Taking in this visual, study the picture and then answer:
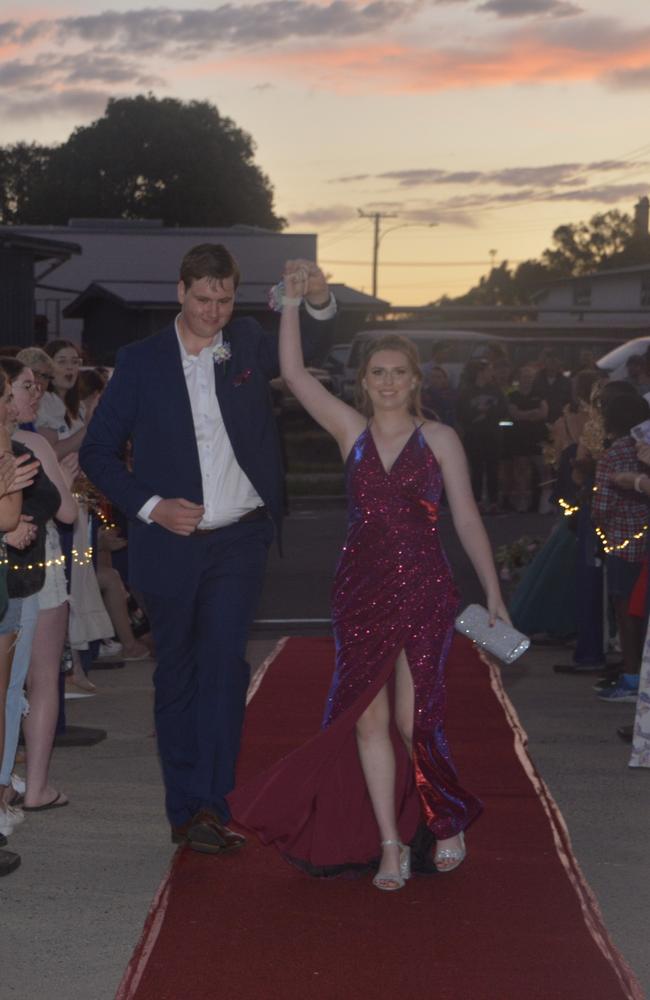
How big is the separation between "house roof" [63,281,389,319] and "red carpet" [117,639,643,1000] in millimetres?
47962

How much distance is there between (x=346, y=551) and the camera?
620 centimetres

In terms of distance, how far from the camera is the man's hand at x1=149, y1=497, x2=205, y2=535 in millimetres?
6176

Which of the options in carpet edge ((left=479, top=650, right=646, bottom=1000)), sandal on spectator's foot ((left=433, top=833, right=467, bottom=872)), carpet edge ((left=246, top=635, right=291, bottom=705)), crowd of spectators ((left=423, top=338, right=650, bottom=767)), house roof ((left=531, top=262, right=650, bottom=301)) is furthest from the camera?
house roof ((left=531, top=262, right=650, bottom=301))

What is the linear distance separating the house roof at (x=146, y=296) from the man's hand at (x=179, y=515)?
47.8 metres

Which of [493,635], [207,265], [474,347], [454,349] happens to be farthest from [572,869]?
[474,347]

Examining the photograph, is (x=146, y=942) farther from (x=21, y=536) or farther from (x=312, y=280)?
(x=312, y=280)

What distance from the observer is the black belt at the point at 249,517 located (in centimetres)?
641

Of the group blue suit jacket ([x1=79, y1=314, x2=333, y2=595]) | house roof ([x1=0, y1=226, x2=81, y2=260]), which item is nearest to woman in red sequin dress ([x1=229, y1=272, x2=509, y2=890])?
blue suit jacket ([x1=79, y1=314, x2=333, y2=595])

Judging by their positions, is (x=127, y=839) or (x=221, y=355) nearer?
(x=221, y=355)

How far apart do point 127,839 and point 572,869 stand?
1.78m

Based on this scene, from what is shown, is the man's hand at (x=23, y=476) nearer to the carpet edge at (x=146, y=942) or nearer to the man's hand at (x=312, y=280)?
the man's hand at (x=312, y=280)

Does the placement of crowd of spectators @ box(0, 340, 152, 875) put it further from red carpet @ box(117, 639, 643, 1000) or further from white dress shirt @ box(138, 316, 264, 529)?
red carpet @ box(117, 639, 643, 1000)

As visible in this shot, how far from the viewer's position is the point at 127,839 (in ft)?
22.1

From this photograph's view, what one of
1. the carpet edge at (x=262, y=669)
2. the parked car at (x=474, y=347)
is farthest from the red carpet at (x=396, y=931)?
the parked car at (x=474, y=347)
